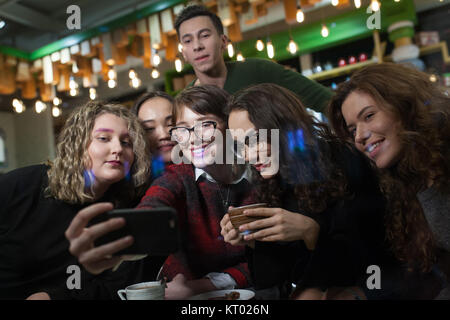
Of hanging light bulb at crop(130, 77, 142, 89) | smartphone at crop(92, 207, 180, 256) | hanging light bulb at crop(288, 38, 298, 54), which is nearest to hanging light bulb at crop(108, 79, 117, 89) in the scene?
hanging light bulb at crop(130, 77, 142, 89)

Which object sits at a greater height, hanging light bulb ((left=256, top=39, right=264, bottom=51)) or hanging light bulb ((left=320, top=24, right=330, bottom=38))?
hanging light bulb ((left=320, top=24, right=330, bottom=38))

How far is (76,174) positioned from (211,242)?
36 centimetres

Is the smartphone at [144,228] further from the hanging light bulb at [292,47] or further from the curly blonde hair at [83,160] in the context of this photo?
the hanging light bulb at [292,47]

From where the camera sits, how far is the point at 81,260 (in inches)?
27.3

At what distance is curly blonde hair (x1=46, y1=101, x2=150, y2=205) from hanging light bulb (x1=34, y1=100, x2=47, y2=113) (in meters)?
0.13

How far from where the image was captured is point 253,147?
78cm

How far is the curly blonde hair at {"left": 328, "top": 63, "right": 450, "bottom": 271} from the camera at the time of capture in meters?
0.83

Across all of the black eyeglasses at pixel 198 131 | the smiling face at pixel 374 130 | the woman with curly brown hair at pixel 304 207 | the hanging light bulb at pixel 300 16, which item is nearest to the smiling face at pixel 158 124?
the black eyeglasses at pixel 198 131

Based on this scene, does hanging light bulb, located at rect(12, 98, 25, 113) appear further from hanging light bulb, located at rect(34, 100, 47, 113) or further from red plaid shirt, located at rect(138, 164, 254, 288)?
red plaid shirt, located at rect(138, 164, 254, 288)

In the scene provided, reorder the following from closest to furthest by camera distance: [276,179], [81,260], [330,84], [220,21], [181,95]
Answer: [81,260]
[276,179]
[181,95]
[220,21]
[330,84]

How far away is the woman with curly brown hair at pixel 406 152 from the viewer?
0.81 m

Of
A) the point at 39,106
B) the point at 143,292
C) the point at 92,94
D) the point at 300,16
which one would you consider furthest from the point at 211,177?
the point at 300,16
